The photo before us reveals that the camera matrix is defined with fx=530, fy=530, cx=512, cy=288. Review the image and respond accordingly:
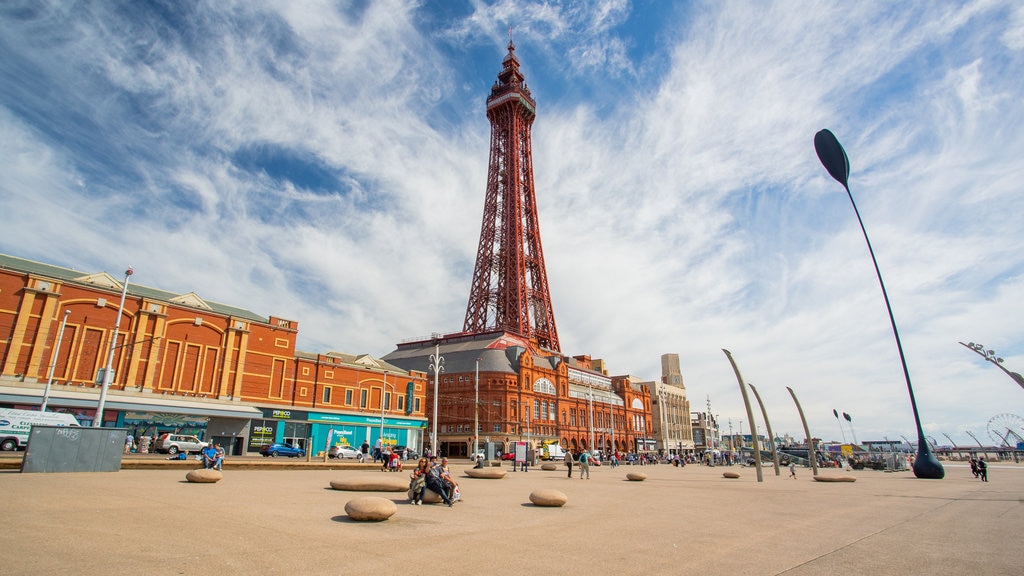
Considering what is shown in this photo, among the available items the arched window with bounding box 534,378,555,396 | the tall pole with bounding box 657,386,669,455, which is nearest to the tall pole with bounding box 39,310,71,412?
the arched window with bounding box 534,378,555,396

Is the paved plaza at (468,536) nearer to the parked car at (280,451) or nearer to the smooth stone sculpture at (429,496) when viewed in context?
the smooth stone sculpture at (429,496)

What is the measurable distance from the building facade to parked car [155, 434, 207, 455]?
3514 millimetres

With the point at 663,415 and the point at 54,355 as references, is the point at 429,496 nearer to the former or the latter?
the point at 54,355

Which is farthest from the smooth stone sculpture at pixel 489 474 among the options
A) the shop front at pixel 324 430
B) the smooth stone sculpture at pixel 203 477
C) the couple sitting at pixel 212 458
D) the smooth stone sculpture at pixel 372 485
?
the shop front at pixel 324 430

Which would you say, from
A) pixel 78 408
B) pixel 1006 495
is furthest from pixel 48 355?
pixel 1006 495

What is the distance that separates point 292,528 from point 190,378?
135 ft

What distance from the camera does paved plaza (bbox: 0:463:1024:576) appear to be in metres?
6.84

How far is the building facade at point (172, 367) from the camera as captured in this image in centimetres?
3612

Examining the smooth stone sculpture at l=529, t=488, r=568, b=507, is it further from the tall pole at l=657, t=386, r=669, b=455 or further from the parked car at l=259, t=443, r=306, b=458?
the tall pole at l=657, t=386, r=669, b=455

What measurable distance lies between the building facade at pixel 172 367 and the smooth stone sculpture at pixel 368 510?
2622 centimetres

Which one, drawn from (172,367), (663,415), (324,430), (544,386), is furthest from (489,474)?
(663,415)

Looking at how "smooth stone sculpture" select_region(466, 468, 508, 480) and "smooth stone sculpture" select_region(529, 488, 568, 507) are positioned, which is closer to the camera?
"smooth stone sculpture" select_region(529, 488, 568, 507)

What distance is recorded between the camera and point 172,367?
4253 cm

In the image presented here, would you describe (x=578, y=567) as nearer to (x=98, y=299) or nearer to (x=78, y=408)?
(x=78, y=408)
